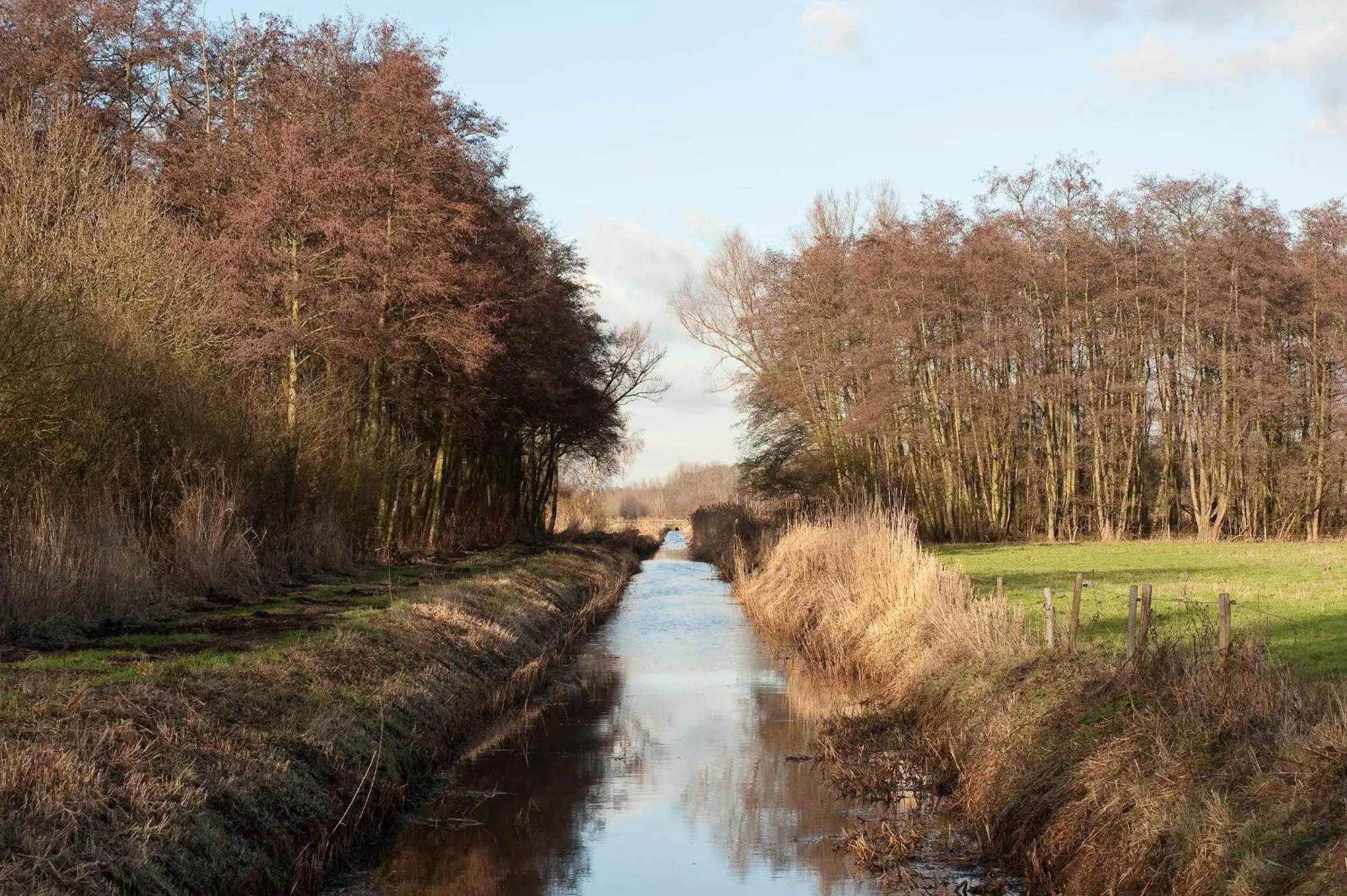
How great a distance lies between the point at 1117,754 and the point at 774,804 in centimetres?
367

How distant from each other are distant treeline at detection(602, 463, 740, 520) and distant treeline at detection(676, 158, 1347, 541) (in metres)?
58.3

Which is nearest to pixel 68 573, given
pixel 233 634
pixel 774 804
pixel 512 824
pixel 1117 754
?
pixel 233 634

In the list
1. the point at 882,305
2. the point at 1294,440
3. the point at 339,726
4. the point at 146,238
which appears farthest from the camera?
the point at 1294,440

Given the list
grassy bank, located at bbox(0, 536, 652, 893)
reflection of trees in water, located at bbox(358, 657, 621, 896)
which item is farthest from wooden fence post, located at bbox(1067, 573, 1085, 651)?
grassy bank, located at bbox(0, 536, 652, 893)

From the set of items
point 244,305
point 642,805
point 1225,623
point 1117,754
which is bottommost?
point 642,805

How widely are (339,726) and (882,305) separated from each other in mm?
30326

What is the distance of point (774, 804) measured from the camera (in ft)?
35.8

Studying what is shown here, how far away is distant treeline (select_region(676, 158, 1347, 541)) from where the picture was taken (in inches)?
1510

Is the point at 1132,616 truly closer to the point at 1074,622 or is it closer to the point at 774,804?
the point at 1074,622

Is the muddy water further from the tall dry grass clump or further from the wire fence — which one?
the wire fence

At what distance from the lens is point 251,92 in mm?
28719

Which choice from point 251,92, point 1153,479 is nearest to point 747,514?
point 1153,479

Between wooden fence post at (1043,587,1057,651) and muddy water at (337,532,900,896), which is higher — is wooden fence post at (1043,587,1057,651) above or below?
above

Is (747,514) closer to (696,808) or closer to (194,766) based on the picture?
(696,808)
